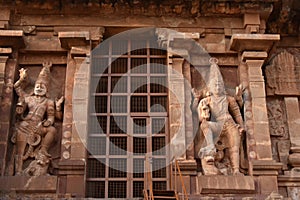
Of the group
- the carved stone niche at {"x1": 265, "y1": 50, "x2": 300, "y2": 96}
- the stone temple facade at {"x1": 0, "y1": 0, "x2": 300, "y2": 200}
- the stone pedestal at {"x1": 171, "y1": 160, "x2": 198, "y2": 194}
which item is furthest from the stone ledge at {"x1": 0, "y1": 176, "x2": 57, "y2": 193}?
the carved stone niche at {"x1": 265, "y1": 50, "x2": 300, "y2": 96}

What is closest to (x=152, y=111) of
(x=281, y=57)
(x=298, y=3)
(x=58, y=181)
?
(x=58, y=181)

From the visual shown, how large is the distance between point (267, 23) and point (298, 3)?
3.00ft

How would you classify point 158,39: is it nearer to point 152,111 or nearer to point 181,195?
point 152,111

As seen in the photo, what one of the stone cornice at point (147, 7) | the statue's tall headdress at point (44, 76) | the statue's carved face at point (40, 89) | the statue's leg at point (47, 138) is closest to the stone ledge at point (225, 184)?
the statue's leg at point (47, 138)

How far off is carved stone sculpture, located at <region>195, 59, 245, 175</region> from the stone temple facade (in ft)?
0.08

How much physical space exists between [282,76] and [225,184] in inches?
145

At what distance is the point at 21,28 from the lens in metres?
13.6

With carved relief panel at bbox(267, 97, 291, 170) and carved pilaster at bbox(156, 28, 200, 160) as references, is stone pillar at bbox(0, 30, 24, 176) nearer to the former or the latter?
carved pilaster at bbox(156, 28, 200, 160)

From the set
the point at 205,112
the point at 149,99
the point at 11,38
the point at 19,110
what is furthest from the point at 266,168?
the point at 11,38

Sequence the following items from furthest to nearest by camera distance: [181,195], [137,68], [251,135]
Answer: [137,68] → [251,135] → [181,195]

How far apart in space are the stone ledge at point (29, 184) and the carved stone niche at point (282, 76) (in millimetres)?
5677

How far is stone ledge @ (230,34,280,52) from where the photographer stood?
13258 mm

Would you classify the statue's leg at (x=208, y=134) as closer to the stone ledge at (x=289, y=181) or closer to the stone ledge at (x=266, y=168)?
the stone ledge at (x=266, y=168)

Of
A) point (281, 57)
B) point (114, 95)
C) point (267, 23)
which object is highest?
point (267, 23)
